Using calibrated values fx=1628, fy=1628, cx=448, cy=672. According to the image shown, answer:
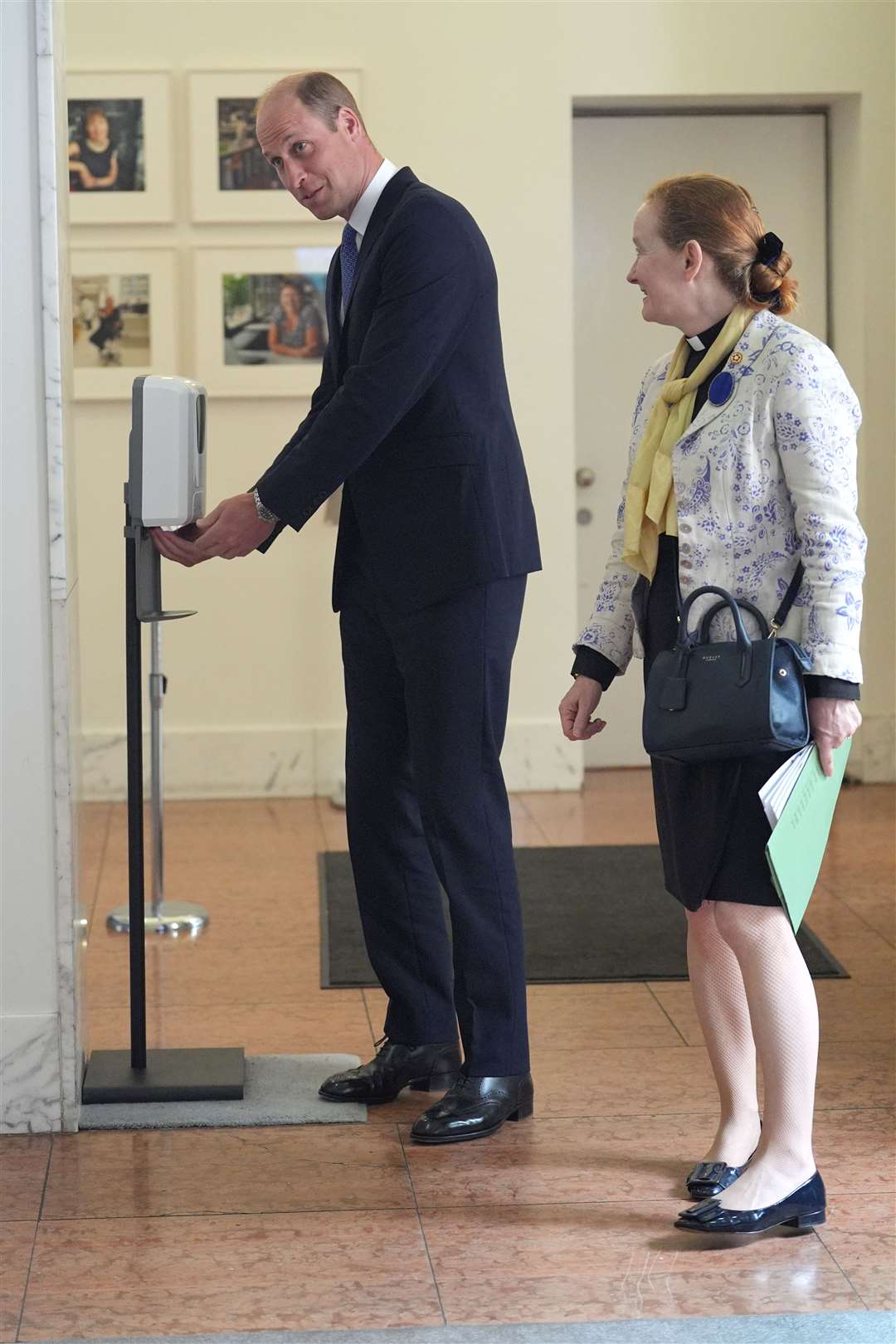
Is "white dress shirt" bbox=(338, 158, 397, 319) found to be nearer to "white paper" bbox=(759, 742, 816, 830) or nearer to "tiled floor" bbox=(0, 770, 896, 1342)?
"white paper" bbox=(759, 742, 816, 830)

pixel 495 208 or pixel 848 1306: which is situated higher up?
pixel 495 208

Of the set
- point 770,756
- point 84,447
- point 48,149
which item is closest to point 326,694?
point 84,447

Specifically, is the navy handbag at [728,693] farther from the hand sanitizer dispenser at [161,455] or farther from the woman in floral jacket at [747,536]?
the hand sanitizer dispenser at [161,455]

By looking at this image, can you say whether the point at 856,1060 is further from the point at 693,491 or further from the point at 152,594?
the point at 152,594

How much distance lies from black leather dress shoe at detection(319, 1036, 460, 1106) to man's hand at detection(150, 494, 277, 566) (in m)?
0.90

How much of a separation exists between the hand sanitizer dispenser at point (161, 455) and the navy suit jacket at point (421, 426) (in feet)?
0.59

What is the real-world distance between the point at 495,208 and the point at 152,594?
3.14 m

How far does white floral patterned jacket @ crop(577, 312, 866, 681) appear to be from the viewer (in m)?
2.08

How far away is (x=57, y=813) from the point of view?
2615 millimetres

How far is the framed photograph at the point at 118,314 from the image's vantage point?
543cm

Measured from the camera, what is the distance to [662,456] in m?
2.25

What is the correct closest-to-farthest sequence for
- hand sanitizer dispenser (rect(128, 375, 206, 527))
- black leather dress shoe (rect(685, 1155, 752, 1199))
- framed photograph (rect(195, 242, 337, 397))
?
black leather dress shoe (rect(685, 1155, 752, 1199)) → hand sanitizer dispenser (rect(128, 375, 206, 527)) → framed photograph (rect(195, 242, 337, 397))

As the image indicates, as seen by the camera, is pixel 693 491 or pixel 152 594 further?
pixel 152 594

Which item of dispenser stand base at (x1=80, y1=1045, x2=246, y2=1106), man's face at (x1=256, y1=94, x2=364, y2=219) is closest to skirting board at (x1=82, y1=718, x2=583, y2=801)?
dispenser stand base at (x1=80, y1=1045, x2=246, y2=1106)
